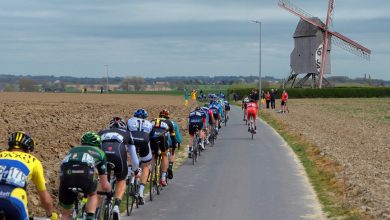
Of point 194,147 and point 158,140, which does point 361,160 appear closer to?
point 194,147

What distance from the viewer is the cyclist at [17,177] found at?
6379 millimetres

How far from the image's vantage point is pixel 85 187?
781cm

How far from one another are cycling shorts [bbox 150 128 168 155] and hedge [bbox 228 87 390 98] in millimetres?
76831

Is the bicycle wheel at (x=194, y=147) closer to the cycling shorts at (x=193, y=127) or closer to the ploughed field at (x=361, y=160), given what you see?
the cycling shorts at (x=193, y=127)

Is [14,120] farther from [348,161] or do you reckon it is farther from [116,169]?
[116,169]

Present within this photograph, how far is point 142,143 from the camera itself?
472 inches

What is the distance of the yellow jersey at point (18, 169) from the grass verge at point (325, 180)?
5.79m

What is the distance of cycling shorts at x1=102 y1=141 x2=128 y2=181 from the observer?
956 cm

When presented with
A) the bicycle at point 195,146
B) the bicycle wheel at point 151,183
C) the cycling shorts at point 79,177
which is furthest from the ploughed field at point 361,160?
the cycling shorts at point 79,177

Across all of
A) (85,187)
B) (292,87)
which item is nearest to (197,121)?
(85,187)

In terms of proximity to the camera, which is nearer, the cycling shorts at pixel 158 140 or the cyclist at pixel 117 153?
the cyclist at pixel 117 153

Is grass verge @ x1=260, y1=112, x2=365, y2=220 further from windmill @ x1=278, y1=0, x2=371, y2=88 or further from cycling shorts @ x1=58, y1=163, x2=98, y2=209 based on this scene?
windmill @ x1=278, y1=0, x2=371, y2=88

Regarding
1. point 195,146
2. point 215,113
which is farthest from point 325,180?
point 215,113

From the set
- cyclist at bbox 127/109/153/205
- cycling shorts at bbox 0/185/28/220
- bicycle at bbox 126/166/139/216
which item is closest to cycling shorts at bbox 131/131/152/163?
cyclist at bbox 127/109/153/205
